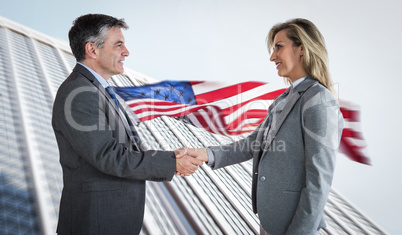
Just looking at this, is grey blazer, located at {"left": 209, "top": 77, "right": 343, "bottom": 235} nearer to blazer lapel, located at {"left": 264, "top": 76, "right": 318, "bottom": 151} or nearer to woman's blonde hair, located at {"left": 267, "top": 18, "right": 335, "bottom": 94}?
blazer lapel, located at {"left": 264, "top": 76, "right": 318, "bottom": 151}

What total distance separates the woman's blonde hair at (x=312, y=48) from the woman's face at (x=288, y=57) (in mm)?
52

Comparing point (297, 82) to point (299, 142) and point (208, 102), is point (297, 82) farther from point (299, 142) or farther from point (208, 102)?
point (208, 102)

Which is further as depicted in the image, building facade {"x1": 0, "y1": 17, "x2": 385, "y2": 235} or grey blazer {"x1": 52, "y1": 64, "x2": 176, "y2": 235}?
building facade {"x1": 0, "y1": 17, "x2": 385, "y2": 235}

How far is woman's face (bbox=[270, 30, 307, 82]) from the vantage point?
235 cm

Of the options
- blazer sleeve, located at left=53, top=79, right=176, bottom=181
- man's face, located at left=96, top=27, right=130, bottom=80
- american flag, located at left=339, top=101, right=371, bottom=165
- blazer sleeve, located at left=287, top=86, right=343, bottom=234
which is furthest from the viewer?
american flag, located at left=339, top=101, right=371, bottom=165

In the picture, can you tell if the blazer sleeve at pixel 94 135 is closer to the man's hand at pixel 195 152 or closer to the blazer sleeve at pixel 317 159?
the man's hand at pixel 195 152

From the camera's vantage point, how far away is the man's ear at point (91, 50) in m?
2.43

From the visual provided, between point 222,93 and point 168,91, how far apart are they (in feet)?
4.19

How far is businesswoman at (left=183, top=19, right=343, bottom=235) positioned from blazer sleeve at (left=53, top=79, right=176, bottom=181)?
1.06 meters

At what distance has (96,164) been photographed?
6.66ft

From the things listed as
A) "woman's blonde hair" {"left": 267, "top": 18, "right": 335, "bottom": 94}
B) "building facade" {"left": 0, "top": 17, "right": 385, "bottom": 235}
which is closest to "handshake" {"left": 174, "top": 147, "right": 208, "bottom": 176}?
"woman's blonde hair" {"left": 267, "top": 18, "right": 335, "bottom": 94}

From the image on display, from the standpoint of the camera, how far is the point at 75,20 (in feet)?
8.16

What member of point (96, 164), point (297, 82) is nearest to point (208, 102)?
point (297, 82)

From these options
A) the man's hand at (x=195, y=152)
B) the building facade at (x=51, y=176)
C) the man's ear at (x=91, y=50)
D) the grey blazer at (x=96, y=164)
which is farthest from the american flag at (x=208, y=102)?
the building facade at (x=51, y=176)
